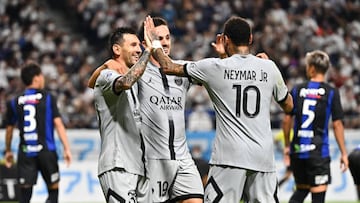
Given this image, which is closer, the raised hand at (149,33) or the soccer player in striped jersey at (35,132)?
the raised hand at (149,33)

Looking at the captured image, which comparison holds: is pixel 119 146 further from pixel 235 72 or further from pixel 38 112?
pixel 38 112

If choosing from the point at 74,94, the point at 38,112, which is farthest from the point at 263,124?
the point at 74,94

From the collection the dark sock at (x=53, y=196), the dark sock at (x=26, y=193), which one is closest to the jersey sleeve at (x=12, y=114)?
the dark sock at (x=26, y=193)

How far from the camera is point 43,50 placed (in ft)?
70.6

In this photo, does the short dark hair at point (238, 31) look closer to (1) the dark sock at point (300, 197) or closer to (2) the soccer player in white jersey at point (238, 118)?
(2) the soccer player in white jersey at point (238, 118)

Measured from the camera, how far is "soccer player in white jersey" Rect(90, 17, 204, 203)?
25.7 ft

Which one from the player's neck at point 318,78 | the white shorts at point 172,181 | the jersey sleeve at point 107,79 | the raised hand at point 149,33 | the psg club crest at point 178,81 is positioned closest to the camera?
the jersey sleeve at point 107,79

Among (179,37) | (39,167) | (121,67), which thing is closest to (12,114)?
(39,167)

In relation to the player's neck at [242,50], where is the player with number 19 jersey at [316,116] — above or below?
below

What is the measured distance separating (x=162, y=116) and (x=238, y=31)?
124 cm

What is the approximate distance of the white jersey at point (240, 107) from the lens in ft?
23.4

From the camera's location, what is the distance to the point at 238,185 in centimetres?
709

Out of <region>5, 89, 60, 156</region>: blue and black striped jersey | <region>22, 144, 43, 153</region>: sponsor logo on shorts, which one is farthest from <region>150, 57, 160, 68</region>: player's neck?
<region>22, 144, 43, 153</region>: sponsor logo on shorts

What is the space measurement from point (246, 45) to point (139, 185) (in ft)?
5.40
